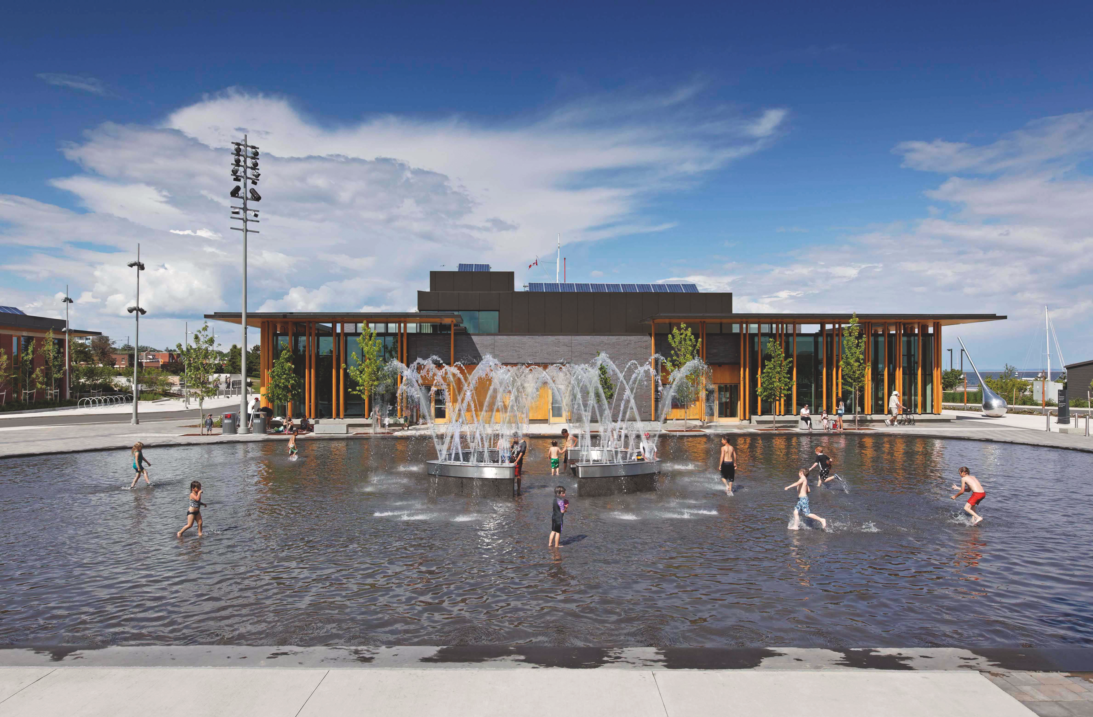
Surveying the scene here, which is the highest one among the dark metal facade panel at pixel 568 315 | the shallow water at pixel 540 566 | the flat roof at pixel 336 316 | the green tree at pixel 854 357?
the dark metal facade panel at pixel 568 315

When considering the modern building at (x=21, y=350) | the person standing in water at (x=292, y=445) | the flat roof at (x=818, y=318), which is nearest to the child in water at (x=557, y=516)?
the person standing in water at (x=292, y=445)

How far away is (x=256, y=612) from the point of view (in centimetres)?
937

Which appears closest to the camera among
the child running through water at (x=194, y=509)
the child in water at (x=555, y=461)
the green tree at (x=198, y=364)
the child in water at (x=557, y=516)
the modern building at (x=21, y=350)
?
the child in water at (x=557, y=516)

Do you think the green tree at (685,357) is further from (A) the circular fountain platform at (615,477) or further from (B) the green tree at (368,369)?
(A) the circular fountain platform at (615,477)

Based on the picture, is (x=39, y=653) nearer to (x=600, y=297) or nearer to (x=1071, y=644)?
(x=1071, y=644)

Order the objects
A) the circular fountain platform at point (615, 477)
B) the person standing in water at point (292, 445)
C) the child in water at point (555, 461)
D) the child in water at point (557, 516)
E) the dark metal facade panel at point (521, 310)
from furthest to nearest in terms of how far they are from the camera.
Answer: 1. the dark metal facade panel at point (521, 310)
2. the person standing in water at point (292, 445)
3. the child in water at point (555, 461)
4. the circular fountain platform at point (615, 477)
5. the child in water at point (557, 516)

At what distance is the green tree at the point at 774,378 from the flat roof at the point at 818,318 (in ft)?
6.64

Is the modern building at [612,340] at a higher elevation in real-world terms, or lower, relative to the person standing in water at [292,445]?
higher

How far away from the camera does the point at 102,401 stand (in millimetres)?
69500

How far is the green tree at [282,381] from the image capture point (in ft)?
131

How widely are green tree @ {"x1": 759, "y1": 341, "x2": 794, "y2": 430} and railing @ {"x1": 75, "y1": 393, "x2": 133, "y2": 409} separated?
63.7 m

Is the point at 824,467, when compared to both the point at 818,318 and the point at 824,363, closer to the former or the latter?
the point at 818,318

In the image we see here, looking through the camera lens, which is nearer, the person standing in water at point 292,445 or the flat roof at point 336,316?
the person standing in water at point 292,445

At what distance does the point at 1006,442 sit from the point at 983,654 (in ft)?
101
